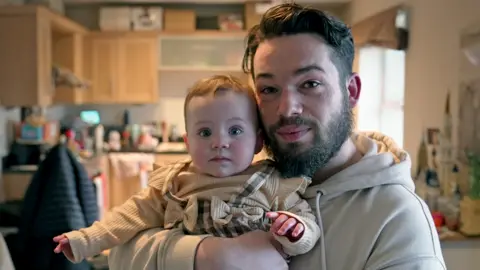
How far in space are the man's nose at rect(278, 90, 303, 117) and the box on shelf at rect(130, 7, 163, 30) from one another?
4478mm

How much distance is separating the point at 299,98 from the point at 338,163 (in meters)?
0.21

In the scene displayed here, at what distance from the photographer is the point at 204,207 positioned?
4.08 feet

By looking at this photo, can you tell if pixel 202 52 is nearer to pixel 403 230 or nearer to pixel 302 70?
pixel 302 70

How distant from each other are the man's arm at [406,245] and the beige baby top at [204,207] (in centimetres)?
13

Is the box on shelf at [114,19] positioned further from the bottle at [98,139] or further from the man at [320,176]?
the man at [320,176]

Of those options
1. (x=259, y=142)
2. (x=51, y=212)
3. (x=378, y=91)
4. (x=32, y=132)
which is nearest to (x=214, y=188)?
(x=259, y=142)

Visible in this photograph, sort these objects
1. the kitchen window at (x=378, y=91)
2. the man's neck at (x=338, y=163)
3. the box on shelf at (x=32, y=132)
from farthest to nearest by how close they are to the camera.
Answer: the kitchen window at (x=378, y=91), the box on shelf at (x=32, y=132), the man's neck at (x=338, y=163)

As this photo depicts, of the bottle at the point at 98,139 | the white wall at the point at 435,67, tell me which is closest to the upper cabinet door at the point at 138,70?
the bottle at the point at 98,139

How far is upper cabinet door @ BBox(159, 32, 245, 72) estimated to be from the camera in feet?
18.3

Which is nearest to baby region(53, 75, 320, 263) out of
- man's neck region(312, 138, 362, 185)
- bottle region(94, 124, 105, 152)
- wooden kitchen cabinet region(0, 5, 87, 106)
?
man's neck region(312, 138, 362, 185)

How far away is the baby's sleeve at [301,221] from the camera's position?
1.11m

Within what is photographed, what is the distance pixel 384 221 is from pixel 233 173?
355mm

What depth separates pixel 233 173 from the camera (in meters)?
1.29

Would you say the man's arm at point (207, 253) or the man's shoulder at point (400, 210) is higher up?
the man's shoulder at point (400, 210)
